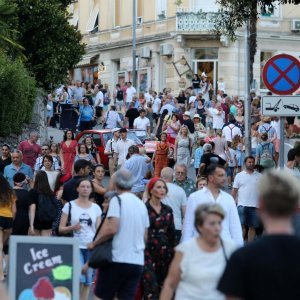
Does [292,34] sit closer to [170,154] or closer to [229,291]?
[170,154]

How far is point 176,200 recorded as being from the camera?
1427 centimetres

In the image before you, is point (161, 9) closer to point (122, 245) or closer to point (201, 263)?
point (122, 245)

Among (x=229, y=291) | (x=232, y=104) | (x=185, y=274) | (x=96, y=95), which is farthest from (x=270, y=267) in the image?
(x=96, y=95)

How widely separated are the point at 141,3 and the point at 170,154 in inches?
1431

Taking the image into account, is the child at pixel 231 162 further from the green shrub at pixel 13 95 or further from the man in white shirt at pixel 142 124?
the man in white shirt at pixel 142 124

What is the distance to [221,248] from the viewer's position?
841cm

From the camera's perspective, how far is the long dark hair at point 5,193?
15.0 m

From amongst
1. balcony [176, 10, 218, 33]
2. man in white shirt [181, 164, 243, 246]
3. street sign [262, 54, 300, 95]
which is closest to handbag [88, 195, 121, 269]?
man in white shirt [181, 164, 243, 246]

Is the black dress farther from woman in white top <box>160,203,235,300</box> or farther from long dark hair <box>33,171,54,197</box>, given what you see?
woman in white top <box>160,203,235,300</box>

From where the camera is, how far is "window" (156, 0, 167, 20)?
202 ft

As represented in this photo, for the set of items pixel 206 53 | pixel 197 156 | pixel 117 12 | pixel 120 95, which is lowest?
pixel 197 156

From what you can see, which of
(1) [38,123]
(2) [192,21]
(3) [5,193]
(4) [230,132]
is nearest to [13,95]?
(1) [38,123]

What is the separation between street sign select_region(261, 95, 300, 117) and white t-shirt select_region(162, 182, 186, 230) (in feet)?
7.08

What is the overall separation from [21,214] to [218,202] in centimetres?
510
